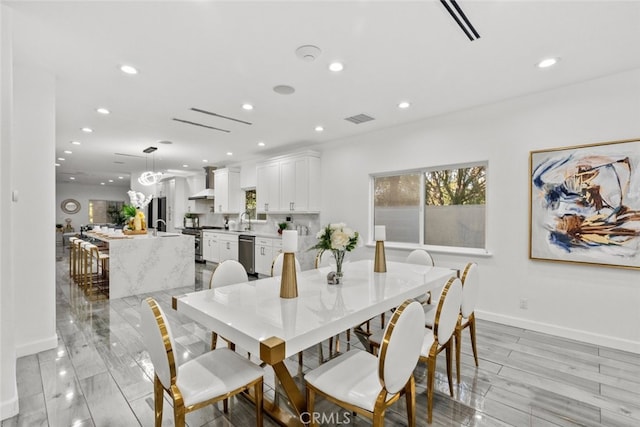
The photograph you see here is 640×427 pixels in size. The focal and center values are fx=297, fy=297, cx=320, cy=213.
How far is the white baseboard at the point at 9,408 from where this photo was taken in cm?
188

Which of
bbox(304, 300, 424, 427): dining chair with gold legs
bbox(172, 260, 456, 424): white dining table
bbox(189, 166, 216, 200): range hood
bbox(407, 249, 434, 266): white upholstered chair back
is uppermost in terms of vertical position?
bbox(189, 166, 216, 200): range hood

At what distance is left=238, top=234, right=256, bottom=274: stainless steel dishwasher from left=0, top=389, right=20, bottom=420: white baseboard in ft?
14.0

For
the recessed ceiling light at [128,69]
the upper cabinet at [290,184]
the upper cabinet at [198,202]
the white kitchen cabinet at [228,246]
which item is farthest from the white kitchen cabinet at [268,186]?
the recessed ceiling light at [128,69]

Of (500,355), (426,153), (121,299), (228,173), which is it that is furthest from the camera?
(228,173)

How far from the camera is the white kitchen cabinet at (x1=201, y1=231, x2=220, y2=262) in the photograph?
7.28 metres

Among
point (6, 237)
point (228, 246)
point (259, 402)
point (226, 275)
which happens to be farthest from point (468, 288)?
point (228, 246)

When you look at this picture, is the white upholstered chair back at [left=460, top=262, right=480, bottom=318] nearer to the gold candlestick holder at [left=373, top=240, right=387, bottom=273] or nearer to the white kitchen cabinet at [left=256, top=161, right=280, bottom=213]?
the gold candlestick holder at [left=373, top=240, right=387, bottom=273]

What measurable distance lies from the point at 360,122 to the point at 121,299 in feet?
14.7

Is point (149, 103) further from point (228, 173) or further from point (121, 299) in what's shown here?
point (228, 173)

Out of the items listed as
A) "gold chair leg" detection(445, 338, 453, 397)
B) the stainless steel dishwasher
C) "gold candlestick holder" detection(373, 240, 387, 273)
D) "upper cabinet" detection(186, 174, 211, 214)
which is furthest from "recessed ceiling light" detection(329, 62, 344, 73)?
"upper cabinet" detection(186, 174, 211, 214)

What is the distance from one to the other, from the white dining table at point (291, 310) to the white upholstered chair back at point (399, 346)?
0.99 feet

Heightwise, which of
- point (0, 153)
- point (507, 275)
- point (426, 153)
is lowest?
point (507, 275)

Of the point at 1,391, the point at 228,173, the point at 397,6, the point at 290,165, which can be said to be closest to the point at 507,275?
the point at 397,6

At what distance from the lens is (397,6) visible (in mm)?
1932
